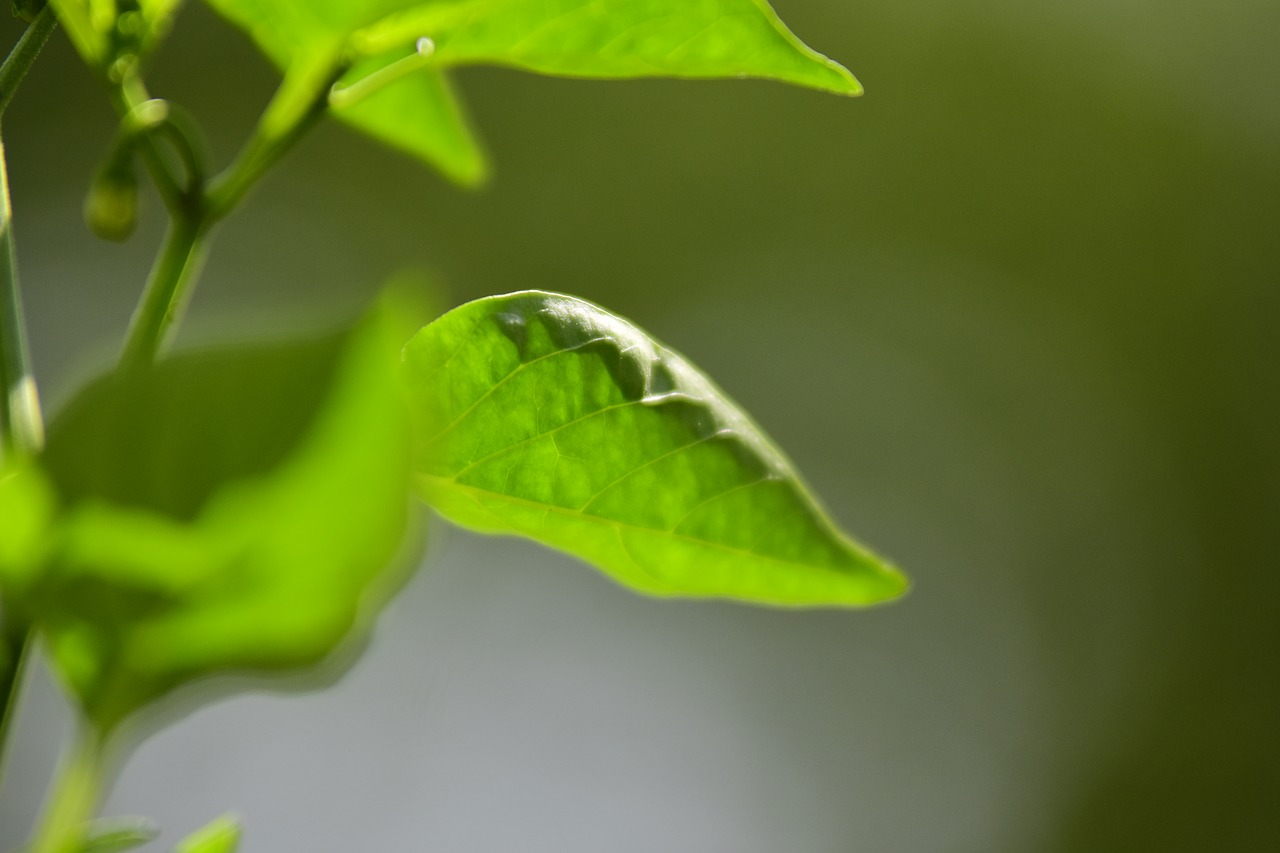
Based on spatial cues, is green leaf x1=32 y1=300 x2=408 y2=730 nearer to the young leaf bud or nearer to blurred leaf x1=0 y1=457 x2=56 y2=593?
blurred leaf x1=0 y1=457 x2=56 y2=593

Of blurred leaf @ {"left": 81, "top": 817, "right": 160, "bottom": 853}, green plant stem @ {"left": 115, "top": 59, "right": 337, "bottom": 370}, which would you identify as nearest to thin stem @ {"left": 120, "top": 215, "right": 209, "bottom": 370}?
green plant stem @ {"left": 115, "top": 59, "right": 337, "bottom": 370}

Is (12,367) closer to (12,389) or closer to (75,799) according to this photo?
(12,389)

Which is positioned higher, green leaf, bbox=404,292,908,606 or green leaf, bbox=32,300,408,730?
green leaf, bbox=32,300,408,730

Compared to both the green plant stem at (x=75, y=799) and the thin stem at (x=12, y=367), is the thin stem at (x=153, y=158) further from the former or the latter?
the green plant stem at (x=75, y=799)

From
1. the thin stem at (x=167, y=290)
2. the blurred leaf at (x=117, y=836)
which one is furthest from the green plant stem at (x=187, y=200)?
the blurred leaf at (x=117, y=836)

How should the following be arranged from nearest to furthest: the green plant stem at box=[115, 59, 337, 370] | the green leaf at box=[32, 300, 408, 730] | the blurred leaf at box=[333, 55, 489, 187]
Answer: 1. the green leaf at box=[32, 300, 408, 730]
2. the green plant stem at box=[115, 59, 337, 370]
3. the blurred leaf at box=[333, 55, 489, 187]

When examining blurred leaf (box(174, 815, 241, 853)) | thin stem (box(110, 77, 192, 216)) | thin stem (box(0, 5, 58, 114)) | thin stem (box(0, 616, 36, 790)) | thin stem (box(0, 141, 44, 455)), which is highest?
thin stem (box(0, 5, 58, 114))

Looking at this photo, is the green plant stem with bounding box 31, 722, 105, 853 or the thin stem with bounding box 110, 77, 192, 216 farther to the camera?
the thin stem with bounding box 110, 77, 192, 216

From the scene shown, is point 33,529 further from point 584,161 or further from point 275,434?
point 584,161

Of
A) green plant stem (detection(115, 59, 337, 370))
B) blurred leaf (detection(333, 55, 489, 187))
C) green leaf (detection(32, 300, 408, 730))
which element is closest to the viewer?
green leaf (detection(32, 300, 408, 730))
